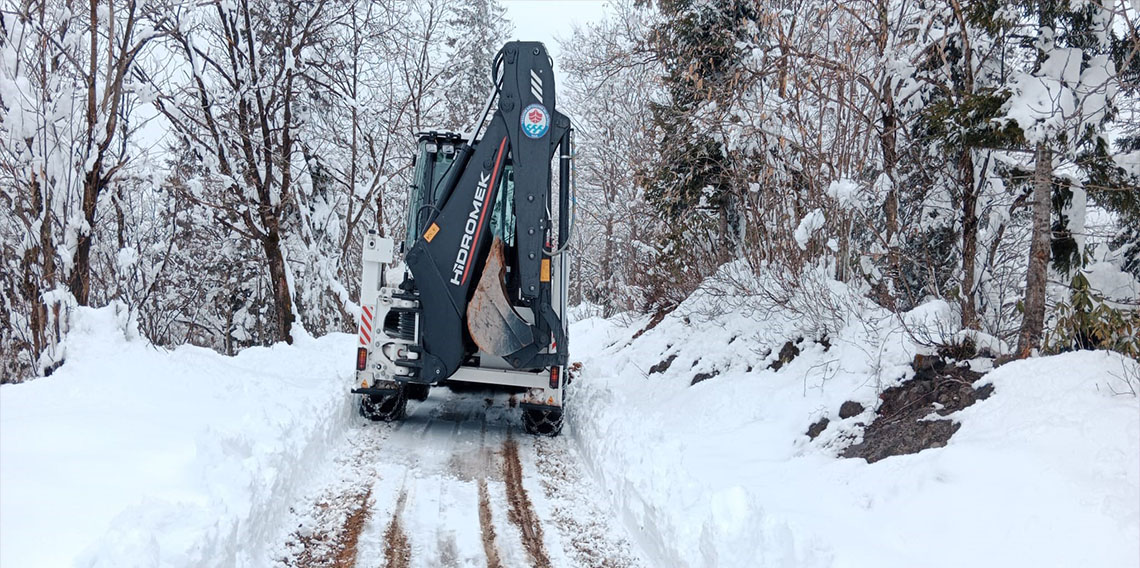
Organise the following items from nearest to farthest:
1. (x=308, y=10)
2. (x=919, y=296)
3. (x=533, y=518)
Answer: (x=533, y=518) → (x=919, y=296) → (x=308, y=10)

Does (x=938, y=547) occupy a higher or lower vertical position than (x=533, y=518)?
higher

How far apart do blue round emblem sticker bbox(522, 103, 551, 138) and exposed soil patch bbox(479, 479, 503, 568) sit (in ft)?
11.7

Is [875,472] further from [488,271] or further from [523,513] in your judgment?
[488,271]

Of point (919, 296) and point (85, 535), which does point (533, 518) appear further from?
point (919, 296)

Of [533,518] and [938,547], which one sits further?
[533,518]

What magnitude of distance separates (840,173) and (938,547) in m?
5.86

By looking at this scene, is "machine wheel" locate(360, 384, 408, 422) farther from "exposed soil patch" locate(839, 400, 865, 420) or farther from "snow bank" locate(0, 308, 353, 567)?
"exposed soil patch" locate(839, 400, 865, 420)

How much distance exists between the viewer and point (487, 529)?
5480 mm

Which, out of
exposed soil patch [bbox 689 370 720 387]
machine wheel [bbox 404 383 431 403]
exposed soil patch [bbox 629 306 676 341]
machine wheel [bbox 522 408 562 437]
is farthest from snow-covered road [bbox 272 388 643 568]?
exposed soil patch [bbox 629 306 676 341]

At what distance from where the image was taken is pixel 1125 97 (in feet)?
19.8

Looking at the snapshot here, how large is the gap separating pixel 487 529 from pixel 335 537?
1069 mm

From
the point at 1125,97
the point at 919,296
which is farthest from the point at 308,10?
the point at 1125,97

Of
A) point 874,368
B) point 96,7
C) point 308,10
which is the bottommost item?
point 874,368

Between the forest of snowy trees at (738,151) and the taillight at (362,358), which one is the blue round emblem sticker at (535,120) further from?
the taillight at (362,358)
